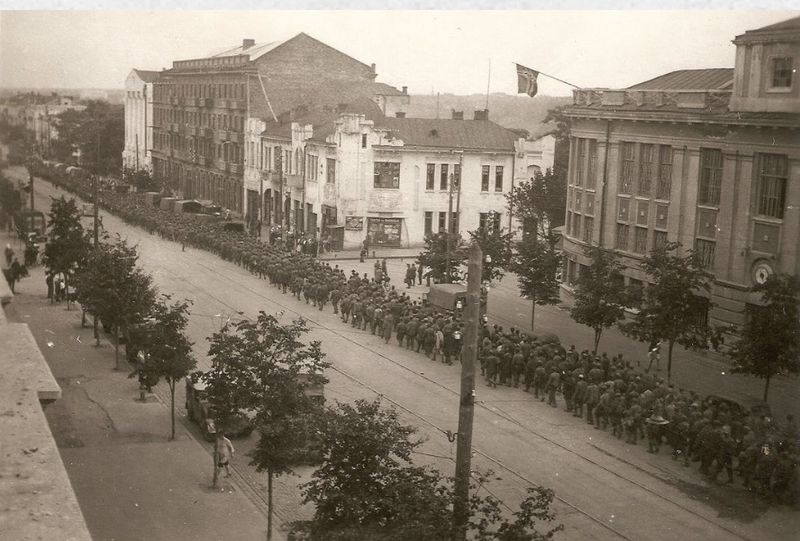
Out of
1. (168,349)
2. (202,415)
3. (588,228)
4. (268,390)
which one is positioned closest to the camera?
(268,390)

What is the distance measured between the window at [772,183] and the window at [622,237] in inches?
277

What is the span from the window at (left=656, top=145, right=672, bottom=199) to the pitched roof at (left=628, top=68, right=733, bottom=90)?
7.71 feet

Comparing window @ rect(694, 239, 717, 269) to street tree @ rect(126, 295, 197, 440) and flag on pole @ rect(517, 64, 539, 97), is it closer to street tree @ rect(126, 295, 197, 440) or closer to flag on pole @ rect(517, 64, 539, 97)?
flag on pole @ rect(517, 64, 539, 97)

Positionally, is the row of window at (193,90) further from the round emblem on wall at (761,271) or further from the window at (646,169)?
the round emblem on wall at (761,271)

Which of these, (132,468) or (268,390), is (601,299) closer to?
(268,390)

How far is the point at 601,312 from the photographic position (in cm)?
2722

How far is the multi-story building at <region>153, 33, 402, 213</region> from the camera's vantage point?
135ft

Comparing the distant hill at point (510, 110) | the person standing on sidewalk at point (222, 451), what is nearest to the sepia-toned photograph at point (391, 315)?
the person standing on sidewalk at point (222, 451)

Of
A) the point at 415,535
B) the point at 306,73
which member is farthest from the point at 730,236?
the point at 306,73

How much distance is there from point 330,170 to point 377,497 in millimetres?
39727

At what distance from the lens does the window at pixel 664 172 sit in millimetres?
31812

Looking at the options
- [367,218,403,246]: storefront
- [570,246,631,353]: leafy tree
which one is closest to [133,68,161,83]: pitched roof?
[367,218,403,246]: storefront

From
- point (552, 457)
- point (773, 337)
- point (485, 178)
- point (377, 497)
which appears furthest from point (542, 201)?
point (377, 497)

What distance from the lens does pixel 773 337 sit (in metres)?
21.1
